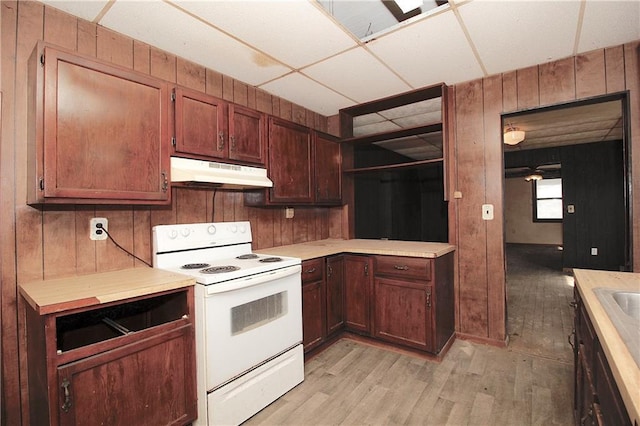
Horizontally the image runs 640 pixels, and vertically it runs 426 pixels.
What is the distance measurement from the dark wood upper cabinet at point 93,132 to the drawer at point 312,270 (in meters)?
1.12

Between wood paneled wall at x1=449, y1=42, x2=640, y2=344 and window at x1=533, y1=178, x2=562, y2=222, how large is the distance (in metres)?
8.40

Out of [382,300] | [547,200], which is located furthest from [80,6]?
[547,200]

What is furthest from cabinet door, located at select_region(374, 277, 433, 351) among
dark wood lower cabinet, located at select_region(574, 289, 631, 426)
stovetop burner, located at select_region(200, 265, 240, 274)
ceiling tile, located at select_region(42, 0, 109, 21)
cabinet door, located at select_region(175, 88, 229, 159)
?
ceiling tile, located at select_region(42, 0, 109, 21)

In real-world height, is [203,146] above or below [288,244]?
above

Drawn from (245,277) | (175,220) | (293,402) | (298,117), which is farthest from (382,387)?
(298,117)

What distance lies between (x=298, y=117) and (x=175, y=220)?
1.78 m

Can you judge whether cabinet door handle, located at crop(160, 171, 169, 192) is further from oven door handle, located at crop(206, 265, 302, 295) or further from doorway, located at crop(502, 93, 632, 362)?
doorway, located at crop(502, 93, 632, 362)

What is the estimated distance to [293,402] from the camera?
2.02m

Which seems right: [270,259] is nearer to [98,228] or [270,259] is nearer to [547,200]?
[98,228]

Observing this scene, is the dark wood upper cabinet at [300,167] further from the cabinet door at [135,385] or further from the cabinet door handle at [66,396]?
the cabinet door handle at [66,396]

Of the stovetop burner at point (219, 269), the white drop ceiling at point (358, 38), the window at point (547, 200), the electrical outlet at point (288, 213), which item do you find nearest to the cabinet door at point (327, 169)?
the electrical outlet at point (288, 213)

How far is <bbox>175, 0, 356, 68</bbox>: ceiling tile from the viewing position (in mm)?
1747

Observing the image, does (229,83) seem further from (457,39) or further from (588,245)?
(588,245)

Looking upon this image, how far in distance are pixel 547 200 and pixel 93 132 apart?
1117 cm
